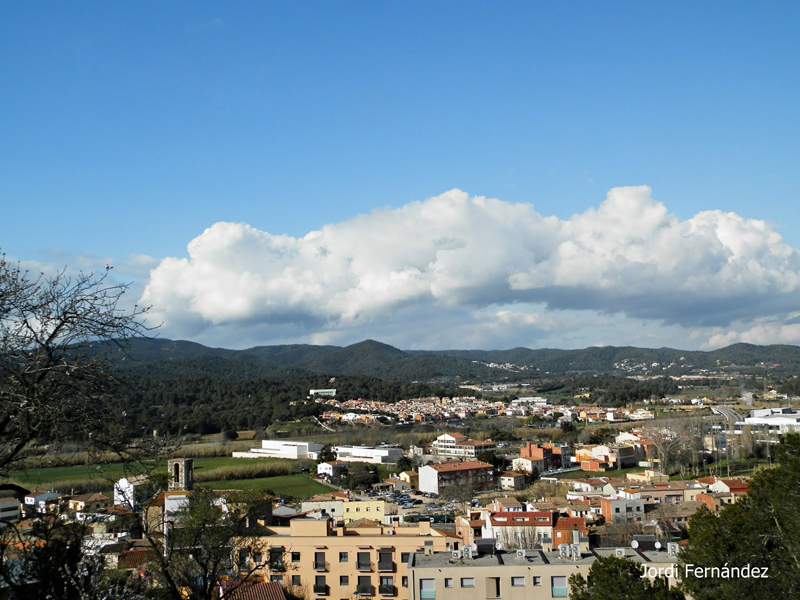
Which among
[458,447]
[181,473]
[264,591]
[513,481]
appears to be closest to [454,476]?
[513,481]

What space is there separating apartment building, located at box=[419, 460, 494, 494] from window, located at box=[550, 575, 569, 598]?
29735mm

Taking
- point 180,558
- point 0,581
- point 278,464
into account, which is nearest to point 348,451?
point 278,464

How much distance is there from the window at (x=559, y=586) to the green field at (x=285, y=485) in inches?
1054

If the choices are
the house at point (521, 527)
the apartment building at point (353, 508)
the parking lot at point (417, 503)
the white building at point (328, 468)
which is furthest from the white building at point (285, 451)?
the house at point (521, 527)

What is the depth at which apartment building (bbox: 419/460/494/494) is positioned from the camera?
143ft

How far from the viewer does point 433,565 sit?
1447 centimetres

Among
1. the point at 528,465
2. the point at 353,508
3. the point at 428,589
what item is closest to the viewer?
the point at 428,589

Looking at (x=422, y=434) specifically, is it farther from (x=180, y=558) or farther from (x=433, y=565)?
(x=180, y=558)

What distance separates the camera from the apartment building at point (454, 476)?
43.6 m

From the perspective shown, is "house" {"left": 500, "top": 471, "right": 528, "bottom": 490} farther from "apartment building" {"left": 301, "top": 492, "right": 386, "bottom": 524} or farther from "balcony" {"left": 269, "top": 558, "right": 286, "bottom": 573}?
"balcony" {"left": 269, "top": 558, "right": 286, "bottom": 573}

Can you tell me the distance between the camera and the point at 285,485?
44406 millimetres

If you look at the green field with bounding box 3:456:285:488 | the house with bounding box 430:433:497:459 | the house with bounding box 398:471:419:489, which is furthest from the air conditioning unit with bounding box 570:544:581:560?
the house with bounding box 430:433:497:459

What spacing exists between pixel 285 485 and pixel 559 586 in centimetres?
3286

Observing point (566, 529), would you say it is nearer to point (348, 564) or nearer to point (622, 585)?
point (348, 564)
